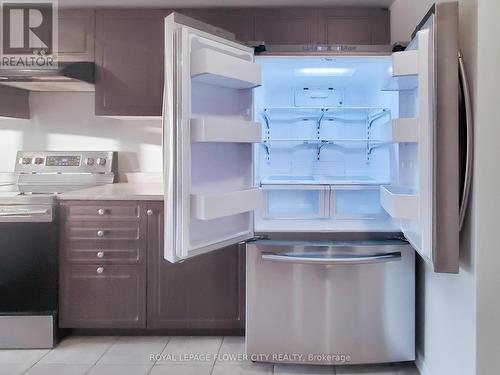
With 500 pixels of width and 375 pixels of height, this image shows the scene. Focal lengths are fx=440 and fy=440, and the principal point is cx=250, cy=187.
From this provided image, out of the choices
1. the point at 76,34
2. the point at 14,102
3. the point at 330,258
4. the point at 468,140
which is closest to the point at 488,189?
the point at 468,140

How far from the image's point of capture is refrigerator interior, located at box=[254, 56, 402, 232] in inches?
83.7

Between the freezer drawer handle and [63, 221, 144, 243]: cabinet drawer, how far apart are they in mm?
773

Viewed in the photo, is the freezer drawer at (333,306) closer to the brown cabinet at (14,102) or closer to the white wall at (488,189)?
the white wall at (488,189)

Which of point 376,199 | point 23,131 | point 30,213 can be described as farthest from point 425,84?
point 23,131

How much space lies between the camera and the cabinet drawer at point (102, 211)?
2.35 meters

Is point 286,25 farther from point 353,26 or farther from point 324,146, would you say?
point 324,146

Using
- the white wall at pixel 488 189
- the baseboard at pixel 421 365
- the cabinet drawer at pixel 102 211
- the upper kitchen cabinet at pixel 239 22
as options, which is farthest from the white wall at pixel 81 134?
the white wall at pixel 488 189

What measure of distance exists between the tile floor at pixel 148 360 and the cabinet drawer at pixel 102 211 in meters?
0.69

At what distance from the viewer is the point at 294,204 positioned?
7.61 ft

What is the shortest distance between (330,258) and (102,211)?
1.22 meters

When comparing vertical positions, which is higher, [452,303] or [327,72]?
[327,72]

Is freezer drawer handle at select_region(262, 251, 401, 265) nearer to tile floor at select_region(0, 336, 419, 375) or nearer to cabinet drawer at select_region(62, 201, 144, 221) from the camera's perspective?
tile floor at select_region(0, 336, 419, 375)

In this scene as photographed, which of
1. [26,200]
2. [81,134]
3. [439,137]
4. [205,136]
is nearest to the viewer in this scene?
[439,137]

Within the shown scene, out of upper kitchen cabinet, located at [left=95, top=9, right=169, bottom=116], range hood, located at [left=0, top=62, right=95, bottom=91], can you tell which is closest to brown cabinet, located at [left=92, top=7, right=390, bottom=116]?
upper kitchen cabinet, located at [left=95, top=9, right=169, bottom=116]
